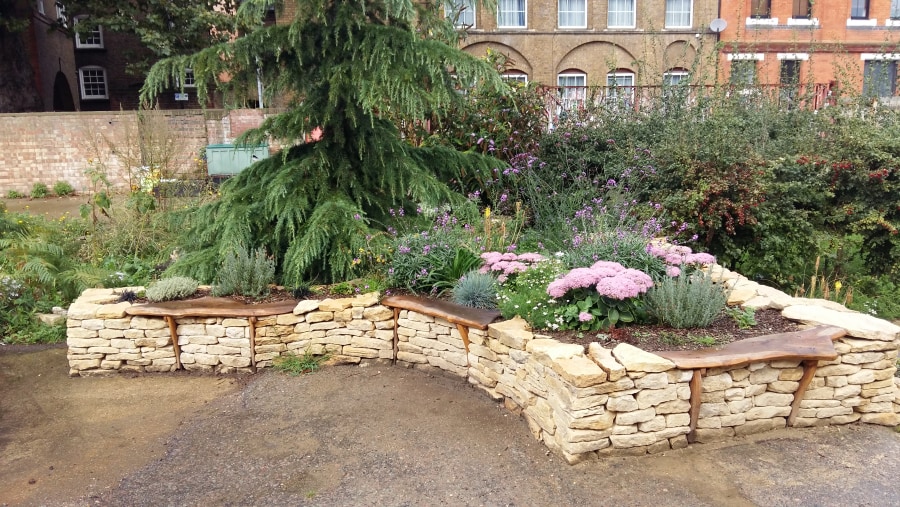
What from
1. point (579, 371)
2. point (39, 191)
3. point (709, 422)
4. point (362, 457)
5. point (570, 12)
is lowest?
point (362, 457)

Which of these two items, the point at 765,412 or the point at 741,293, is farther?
the point at 741,293

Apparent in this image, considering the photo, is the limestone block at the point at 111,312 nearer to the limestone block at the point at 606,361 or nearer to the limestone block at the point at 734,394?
the limestone block at the point at 606,361

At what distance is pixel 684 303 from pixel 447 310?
168 cm

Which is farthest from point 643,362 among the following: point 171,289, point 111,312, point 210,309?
point 111,312

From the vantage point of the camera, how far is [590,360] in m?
3.72

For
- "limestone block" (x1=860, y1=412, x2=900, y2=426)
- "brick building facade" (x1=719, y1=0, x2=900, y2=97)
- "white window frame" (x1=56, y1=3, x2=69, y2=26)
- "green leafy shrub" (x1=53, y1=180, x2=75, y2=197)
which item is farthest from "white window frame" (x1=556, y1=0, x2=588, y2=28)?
"limestone block" (x1=860, y1=412, x2=900, y2=426)

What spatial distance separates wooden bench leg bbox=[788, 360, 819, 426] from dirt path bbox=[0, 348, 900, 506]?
0.12m

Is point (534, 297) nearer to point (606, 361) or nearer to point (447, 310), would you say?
point (447, 310)

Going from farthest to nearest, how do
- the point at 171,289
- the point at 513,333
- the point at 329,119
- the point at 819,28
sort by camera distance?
1. the point at 819,28
2. the point at 329,119
3. the point at 171,289
4. the point at 513,333

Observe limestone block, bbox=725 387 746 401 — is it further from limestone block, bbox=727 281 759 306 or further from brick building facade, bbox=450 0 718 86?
brick building facade, bbox=450 0 718 86

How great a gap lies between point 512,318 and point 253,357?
7.32 ft

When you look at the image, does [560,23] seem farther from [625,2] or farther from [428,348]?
[428,348]

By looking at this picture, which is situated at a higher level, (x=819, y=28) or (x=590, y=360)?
(x=819, y=28)

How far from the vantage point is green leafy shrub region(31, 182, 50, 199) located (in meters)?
14.5
